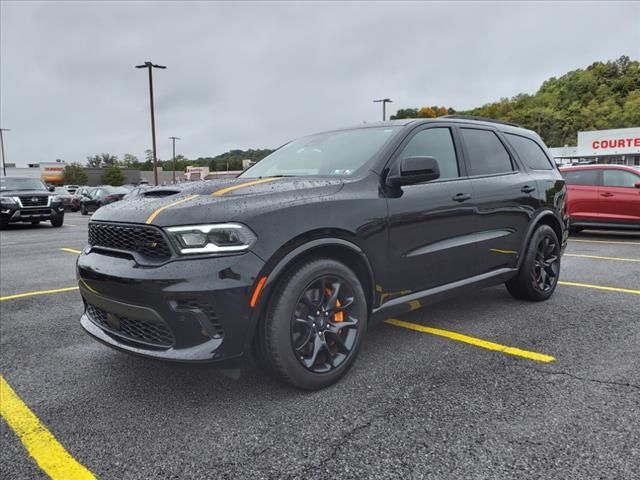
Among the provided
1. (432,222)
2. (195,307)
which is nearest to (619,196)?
(432,222)

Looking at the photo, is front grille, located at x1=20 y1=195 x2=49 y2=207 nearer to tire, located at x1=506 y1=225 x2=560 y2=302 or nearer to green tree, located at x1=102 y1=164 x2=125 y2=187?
tire, located at x1=506 y1=225 x2=560 y2=302

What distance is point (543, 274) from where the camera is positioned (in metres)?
4.89

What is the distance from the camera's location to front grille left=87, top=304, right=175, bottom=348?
8.54ft

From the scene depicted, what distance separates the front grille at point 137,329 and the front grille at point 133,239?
0.38 metres

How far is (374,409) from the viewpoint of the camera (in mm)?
2713

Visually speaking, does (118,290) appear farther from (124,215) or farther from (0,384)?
(0,384)

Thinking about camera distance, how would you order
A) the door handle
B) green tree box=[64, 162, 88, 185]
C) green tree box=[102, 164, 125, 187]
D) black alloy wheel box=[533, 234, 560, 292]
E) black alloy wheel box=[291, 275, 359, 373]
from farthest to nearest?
green tree box=[102, 164, 125, 187]
green tree box=[64, 162, 88, 185]
black alloy wheel box=[533, 234, 560, 292]
the door handle
black alloy wheel box=[291, 275, 359, 373]

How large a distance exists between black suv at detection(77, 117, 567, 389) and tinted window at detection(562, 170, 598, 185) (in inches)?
291

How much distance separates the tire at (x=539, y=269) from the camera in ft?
15.3

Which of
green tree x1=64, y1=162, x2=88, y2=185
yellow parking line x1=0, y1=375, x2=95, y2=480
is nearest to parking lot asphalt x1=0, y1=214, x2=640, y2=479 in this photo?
yellow parking line x1=0, y1=375, x2=95, y2=480

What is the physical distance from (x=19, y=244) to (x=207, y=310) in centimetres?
1075

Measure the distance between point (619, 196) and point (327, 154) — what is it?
8640mm

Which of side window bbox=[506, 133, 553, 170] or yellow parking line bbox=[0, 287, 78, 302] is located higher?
side window bbox=[506, 133, 553, 170]

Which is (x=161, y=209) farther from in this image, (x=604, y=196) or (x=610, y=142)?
(x=610, y=142)
